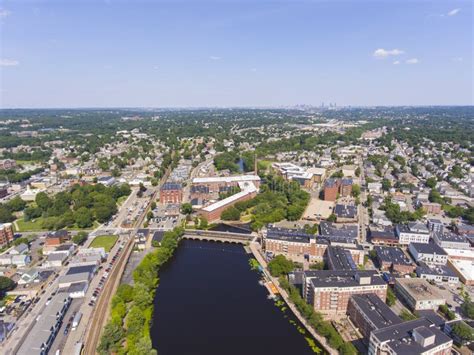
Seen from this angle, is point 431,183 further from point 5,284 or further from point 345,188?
point 5,284

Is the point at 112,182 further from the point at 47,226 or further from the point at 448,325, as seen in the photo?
the point at 448,325

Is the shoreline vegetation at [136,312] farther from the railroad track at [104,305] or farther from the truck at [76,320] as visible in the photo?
the truck at [76,320]

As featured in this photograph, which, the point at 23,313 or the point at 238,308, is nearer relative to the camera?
the point at 23,313

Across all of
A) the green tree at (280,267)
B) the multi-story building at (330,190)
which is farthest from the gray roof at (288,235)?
the multi-story building at (330,190)

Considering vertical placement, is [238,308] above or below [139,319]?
below

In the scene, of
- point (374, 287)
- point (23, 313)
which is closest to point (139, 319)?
point (23, 313)

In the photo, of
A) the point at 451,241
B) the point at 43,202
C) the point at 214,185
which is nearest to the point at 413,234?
the point at 451,241
